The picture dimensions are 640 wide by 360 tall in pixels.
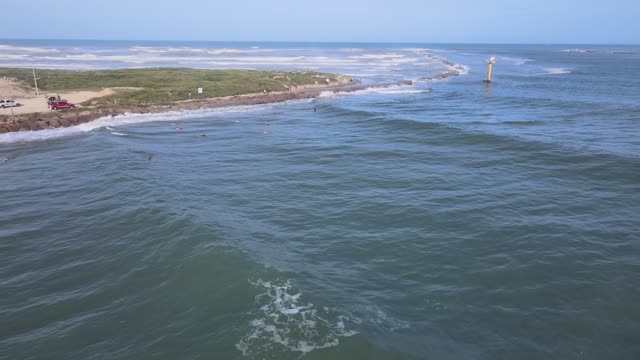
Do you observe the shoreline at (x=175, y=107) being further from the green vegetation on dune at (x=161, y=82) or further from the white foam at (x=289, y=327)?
the white foam at (x=289, y=327)

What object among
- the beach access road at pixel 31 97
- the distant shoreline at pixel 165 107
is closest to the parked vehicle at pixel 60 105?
the beach access road at pixel 31 97

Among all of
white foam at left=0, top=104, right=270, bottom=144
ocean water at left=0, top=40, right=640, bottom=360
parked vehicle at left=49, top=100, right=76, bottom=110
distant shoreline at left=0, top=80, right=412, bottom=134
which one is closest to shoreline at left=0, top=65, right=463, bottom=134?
distant shoreline at left=0, top=80, right=412, bottom=134

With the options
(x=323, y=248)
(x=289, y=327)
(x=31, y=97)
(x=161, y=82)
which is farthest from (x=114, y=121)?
(x=289, y=327)

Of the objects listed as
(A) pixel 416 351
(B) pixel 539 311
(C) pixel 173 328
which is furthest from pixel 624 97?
(C) pixel 173 328

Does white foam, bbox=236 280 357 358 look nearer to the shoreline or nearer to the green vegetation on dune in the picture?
the shoreline

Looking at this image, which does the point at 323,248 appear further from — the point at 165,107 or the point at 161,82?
the point at 161,82
